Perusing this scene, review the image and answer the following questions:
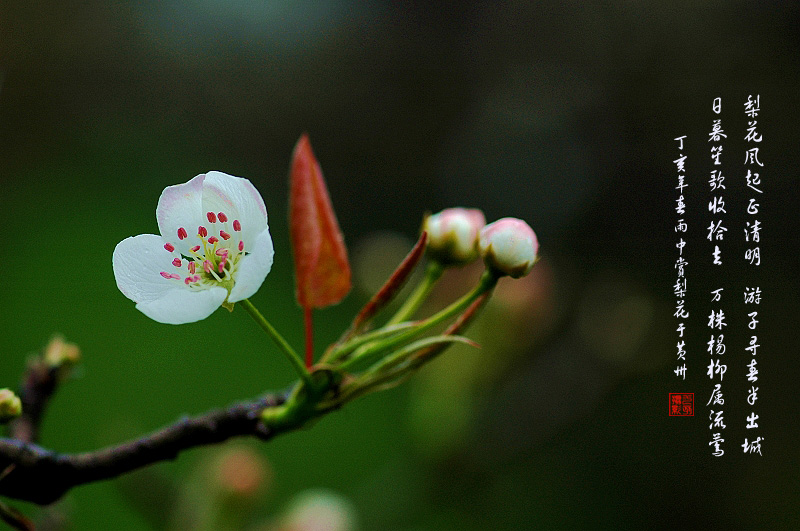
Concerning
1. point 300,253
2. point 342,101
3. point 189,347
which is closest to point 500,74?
point 342,101

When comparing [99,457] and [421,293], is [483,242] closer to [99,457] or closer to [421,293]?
[421,293]

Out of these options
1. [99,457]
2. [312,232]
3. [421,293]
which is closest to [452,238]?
[421,293]

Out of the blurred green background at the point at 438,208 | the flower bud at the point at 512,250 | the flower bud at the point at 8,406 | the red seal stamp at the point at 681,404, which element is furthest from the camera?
the blurred green background at the point at 438,208

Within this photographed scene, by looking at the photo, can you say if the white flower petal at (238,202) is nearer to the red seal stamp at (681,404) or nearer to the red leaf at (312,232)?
the red leaf at (312,232)

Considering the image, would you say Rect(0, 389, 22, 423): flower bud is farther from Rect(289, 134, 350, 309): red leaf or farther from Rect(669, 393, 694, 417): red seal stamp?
Rect(669, 393, 694, 417): red seal stamp

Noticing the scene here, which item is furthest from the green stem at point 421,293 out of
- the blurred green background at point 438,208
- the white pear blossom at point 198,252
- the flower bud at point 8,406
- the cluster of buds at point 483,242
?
the blurred green background at point 438,208

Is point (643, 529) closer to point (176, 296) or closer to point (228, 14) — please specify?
point (176, 296)

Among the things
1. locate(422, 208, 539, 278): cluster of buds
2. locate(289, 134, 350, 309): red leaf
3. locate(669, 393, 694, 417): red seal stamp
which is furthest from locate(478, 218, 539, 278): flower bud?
locate(669, 393, 694, 417): red seal stamp
